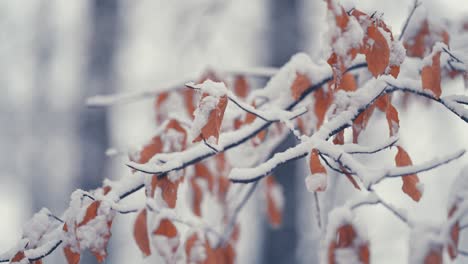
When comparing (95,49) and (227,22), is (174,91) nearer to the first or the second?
(227,22)

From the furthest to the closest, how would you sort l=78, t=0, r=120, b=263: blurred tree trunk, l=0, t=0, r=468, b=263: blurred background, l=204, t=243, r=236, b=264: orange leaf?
l=78, t=0, r=120, b=263: blurred tree trunk
l=0, t=0, r=468, b=263: blurred background
l=204, t=243, r=236, b=264: orange leaf

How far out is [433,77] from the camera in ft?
5.16

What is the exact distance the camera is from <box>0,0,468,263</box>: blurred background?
547cm

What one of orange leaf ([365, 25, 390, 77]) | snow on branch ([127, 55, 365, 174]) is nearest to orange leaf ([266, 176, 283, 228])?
snow on branch ([127, 55, 365, 174])

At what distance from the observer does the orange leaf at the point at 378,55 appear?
4.85 feet

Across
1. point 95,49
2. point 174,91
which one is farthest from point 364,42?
point 95,49

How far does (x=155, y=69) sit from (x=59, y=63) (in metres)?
3.11

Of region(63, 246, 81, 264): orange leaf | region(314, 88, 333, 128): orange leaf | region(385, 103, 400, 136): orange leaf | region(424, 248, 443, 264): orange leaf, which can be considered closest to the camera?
region(424, 248, 443, 264): orange leaf

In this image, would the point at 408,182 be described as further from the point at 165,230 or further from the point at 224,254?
the point at 224,254

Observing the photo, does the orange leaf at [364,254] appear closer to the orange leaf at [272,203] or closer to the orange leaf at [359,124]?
the orange leaf at [359,124]

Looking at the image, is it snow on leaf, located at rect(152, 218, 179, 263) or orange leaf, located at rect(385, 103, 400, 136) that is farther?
snow on leaf, located at rect(152, 218, 179, 263)

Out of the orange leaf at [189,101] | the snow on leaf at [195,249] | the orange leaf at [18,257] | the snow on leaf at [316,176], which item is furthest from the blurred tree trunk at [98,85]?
the snow on leaf at [316,176]

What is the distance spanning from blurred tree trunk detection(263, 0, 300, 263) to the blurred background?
0.5 inches

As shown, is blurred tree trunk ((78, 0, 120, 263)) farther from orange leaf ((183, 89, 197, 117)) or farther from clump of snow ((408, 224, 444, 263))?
clump of snow ((408, 224, 444, 263))
